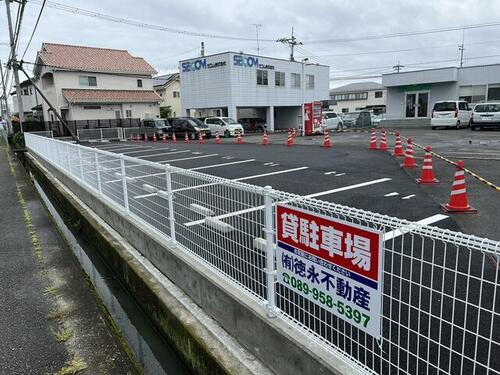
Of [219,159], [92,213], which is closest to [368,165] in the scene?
[219,159]

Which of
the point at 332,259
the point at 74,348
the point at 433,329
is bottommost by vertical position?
the point at 74,348

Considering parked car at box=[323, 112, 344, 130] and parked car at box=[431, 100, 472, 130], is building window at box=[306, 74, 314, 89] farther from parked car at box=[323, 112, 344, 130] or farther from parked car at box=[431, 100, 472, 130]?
parked car at box=[431, 100, 472, 130]

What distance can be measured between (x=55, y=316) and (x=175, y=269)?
1360 millimetres

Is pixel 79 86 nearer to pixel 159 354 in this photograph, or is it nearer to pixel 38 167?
pixel 38 167

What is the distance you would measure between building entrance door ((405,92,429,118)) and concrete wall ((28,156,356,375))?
32.0 metres

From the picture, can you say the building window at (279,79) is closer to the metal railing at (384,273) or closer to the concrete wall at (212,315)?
the metal railing at (384,273)

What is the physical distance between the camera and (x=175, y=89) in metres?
52.5

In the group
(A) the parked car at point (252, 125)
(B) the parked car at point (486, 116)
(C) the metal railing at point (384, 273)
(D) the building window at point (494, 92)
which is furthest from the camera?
(A) the parked car at point (252, 125)

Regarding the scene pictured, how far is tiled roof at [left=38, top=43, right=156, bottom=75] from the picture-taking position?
1371 inches

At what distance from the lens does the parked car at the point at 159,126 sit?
2989 cm

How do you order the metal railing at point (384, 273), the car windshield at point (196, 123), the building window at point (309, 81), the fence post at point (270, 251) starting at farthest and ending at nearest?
the building window at point (309, 81), the car windshield at point (196, 123), the fence post at point (270, 251), the metal railing at point (384, 273)

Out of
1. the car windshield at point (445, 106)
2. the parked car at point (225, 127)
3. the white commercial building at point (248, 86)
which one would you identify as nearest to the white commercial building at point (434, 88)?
the car windshield at point (445, 106)

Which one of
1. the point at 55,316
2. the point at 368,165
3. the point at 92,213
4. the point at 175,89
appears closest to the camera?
the point at 55,316

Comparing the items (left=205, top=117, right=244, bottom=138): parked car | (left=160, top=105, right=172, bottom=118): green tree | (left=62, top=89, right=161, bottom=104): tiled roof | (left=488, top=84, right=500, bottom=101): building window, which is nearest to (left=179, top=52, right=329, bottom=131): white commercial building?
(left=205, top=117, right=244, bottom=138): parked car
